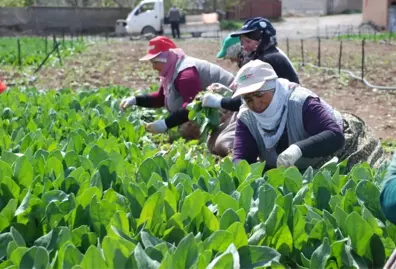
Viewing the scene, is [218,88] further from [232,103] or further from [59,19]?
[59,19]

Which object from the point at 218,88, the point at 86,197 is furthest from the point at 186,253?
the point at 218,88

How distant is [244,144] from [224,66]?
12955 millimetres

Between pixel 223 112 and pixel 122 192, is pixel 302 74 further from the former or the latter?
pixel 122 192

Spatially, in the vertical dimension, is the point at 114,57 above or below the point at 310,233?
below

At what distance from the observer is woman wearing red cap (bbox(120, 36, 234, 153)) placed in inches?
236

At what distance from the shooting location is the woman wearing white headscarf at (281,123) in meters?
4.01

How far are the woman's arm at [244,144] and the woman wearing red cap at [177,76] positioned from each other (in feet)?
5.32

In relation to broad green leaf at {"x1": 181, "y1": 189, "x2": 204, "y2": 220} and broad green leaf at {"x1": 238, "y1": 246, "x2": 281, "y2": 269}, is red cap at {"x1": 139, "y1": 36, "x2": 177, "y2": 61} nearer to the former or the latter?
broad green leaf at {"x1": 181, "y1": 189, "x2": 204, "y2": 220}

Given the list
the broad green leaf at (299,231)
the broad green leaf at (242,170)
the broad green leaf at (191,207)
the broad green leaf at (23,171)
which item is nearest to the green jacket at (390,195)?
the broad green leaf at (299,231)

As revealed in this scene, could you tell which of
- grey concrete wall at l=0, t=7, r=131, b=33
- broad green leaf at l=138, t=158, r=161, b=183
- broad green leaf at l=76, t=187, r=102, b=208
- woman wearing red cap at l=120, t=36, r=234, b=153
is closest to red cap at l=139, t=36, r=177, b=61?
woman wearing red cap at l=120, t=36, r=234, b=153

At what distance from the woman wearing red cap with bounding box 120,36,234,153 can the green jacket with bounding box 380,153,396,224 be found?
139 inches

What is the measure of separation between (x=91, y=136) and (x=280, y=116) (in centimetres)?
130

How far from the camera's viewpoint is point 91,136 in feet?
15.4

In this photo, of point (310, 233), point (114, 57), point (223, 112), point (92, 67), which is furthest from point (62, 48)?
point (310, 233)
